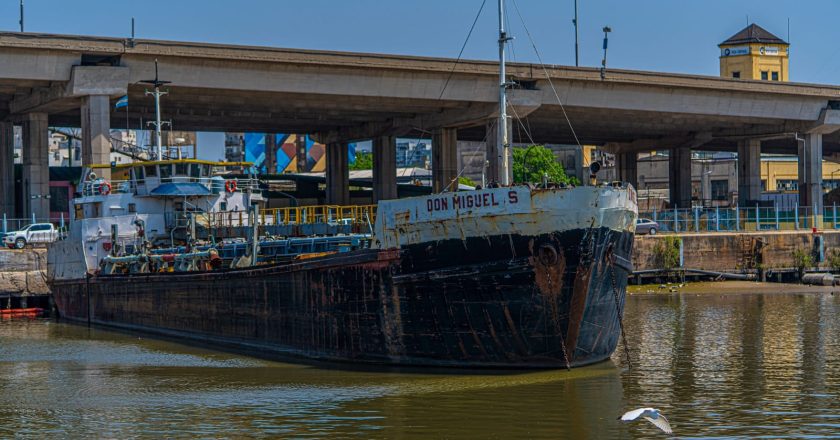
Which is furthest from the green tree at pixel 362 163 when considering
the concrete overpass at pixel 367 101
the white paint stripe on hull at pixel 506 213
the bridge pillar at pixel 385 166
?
the white paint stripe on hull at pixel 506 213

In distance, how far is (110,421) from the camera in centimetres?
2386

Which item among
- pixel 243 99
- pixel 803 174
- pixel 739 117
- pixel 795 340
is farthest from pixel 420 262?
pixel 803 174

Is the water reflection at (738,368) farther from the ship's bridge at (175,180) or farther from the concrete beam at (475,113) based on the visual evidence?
the concrete beam at (475,113)

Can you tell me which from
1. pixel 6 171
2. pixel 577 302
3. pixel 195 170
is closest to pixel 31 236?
pixel 6 171

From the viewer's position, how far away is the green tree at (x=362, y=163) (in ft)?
453

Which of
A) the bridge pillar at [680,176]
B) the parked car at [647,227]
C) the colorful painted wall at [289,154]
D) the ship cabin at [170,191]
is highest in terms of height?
the colorful painted wall at [289,154]

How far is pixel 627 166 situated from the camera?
3878 inches

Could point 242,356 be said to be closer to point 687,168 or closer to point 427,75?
point 427,75

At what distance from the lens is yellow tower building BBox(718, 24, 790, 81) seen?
4665 inches

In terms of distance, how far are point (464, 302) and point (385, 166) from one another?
167 ft

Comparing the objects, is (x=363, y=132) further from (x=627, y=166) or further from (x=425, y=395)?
(x=425, y=395)

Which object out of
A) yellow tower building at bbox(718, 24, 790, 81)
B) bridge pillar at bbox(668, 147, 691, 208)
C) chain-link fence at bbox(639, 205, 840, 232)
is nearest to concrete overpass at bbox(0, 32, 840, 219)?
bridge pillar at bbox(668, 147, 691, 208)

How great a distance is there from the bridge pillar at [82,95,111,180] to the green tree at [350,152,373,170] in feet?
268

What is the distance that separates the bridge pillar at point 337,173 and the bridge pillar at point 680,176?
26764 millimetres
